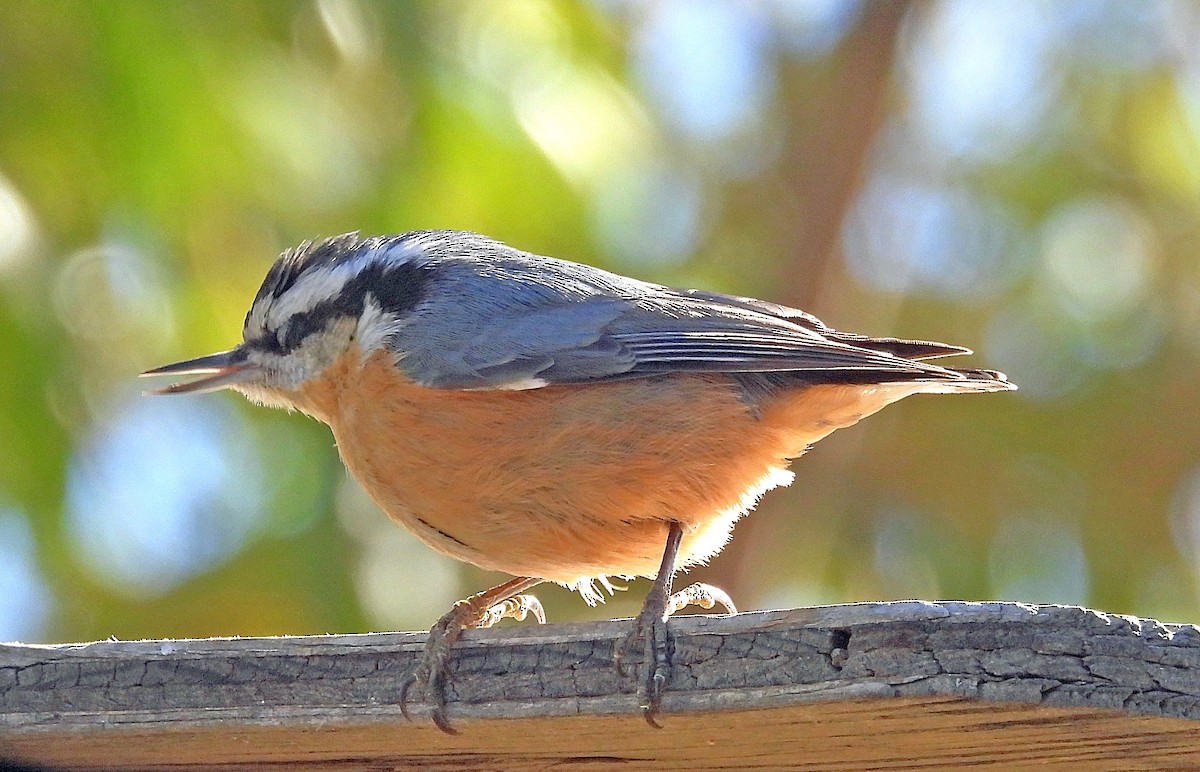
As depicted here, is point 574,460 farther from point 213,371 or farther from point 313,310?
point 213,371

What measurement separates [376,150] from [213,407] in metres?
1.22

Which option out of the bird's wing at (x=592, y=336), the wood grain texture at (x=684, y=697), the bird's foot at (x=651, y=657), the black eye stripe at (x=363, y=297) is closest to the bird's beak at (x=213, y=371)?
the black eye stripe at (x=363, y=297)

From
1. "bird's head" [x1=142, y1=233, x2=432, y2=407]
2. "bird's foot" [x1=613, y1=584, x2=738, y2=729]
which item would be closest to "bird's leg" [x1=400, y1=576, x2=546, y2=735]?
"bird's foot" [x1=613, y1=584, x2=738, y2=729]

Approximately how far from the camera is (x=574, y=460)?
10.3ft

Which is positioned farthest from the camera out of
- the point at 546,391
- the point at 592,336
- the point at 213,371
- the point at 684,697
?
the point at 213,371

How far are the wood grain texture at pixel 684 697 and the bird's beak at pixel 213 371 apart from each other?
1.20 metres

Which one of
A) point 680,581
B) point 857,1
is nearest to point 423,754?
point 680,581

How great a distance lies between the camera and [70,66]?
4.06m

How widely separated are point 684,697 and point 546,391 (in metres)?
1.20

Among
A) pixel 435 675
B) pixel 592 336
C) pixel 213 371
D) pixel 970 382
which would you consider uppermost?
pixel 970 382

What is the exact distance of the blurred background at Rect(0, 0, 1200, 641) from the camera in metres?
4.09

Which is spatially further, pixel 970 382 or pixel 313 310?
pixel 313 310

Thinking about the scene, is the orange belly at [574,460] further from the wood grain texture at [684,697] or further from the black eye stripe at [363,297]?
the wood grain texture at [684,697]

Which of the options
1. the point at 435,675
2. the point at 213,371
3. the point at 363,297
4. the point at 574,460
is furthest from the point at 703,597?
the point at 213,371
